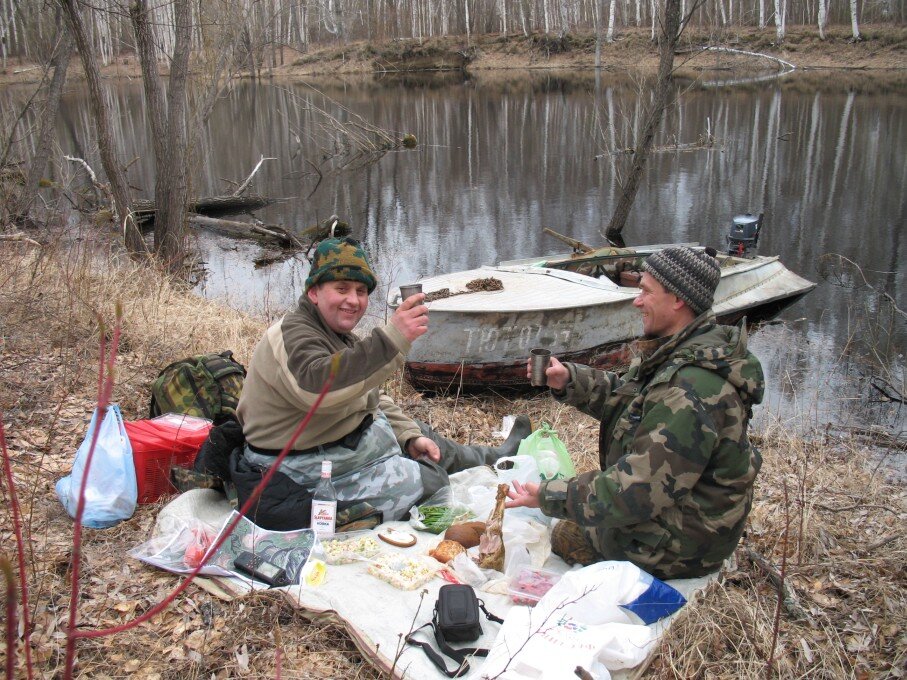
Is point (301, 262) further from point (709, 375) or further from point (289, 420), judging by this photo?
point (709, 375)

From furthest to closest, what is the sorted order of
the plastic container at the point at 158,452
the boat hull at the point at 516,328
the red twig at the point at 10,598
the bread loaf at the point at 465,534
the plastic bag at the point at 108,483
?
the boat hull at the point at 516,328
the plastic container at the point at 158,452
the plastic bag at the point at 108,483
the bread loaf at the point at 465,534
the red twig at the point at 10,598

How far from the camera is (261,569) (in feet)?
10.7

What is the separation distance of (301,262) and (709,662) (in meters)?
11.3

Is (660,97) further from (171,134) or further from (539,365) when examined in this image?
(539,365)

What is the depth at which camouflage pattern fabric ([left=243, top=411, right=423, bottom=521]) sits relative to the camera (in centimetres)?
347

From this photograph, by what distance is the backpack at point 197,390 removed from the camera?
4508 millimetres

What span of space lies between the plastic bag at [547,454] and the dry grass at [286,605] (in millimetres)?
963

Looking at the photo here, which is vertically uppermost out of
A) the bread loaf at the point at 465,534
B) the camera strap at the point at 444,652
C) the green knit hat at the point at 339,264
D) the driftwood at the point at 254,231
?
the green knit hat at the point at 339,264

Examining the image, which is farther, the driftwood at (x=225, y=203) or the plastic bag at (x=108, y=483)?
the driftwood at (x=225, y=203)

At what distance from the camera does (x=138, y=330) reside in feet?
22.0

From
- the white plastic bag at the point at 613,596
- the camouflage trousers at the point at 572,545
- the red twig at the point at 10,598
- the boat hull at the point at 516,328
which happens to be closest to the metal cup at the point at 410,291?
the camouflage trousers at the point at 572,545

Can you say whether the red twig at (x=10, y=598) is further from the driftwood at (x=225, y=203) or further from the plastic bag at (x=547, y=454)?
the driftwood at (x=225, y=203)

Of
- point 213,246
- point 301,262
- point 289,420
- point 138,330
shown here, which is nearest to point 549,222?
point 301,262

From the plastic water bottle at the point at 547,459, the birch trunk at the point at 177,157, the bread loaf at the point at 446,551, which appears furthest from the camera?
the birch trunk at the point at 177,157
